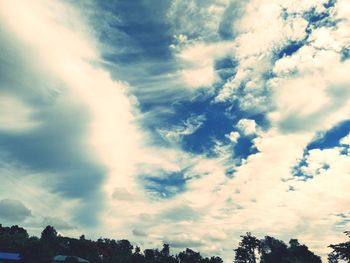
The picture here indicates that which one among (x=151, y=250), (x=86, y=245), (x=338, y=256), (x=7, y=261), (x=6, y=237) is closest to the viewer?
(x=338, y=256)

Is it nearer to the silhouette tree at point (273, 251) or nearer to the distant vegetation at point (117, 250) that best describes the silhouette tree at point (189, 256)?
the distant vegetation at point (117, 250)

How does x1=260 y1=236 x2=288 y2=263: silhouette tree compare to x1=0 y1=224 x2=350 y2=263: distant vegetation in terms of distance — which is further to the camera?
x1=260 y1=236 x2=288 y2=263: silhouette tree

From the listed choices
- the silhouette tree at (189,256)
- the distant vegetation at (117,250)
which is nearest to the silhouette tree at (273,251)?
the distant vegetation at (117,250)

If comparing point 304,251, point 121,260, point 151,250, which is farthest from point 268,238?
point 121,260

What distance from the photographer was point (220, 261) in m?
164

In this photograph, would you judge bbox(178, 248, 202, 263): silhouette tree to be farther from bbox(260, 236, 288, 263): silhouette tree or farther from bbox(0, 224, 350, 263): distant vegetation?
bbox(260, 236, 288, 263): silhouette tree

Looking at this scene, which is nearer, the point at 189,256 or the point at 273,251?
the point at 273,251

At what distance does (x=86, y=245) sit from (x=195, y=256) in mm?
63619

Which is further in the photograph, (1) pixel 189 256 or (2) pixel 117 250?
(1) pixel 189 256

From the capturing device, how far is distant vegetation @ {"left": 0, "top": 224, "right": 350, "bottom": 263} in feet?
263

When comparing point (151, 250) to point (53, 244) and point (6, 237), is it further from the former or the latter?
point (6, 237)

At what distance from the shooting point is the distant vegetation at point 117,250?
80144 millimetres

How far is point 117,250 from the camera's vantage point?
443 ft

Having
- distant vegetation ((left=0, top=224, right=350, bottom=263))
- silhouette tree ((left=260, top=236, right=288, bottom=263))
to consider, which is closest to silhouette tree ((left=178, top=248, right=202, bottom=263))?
distant vegetation ((left=0, top=224, right=350, bottom=263))
